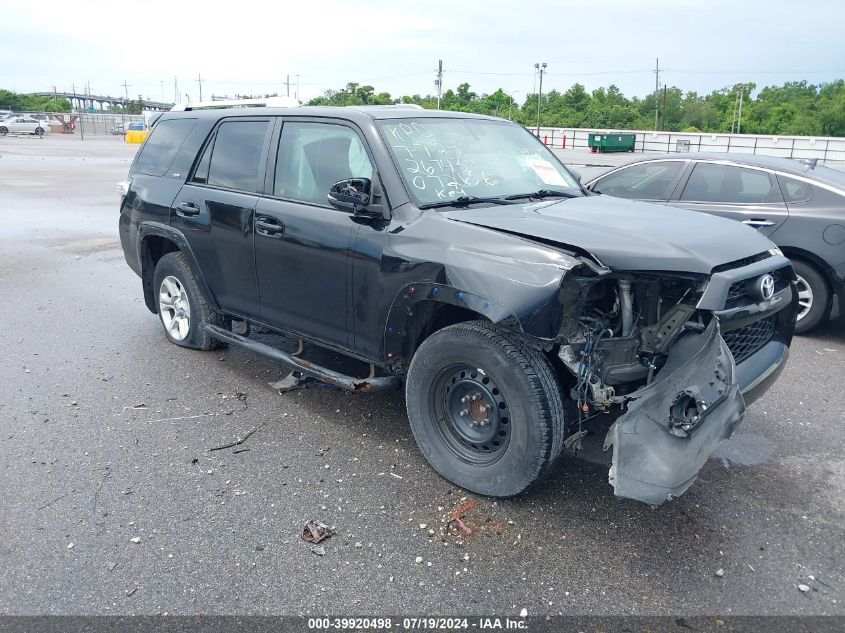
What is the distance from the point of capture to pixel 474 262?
138 inches

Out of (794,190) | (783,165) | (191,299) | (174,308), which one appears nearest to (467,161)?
(191,299)

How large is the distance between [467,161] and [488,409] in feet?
5.50

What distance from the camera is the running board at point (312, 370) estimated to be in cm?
421

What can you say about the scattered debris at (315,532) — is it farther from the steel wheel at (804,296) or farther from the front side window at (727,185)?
the front side window at (727,185)

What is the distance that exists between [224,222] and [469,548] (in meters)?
2.94

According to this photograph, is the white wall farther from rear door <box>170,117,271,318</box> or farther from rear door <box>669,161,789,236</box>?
rear door <box>170,117,271,318</box>

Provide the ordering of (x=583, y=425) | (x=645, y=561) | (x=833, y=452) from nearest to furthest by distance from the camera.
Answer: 1. (x=645, y=561)
2. (x=583, y=425)
3. (x=833, y=452)

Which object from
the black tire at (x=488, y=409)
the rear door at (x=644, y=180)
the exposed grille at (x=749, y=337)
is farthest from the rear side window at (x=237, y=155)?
the rear door at (x=644, y=180)

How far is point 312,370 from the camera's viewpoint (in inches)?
177

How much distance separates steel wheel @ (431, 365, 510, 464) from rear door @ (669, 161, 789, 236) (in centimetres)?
425

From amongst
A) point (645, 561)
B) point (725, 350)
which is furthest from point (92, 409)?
point (725, 350)

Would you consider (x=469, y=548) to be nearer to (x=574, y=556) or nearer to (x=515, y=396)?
(x=574, y=556)

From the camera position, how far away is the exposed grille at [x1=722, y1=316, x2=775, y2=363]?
3.89 metres

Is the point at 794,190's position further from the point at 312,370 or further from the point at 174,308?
the point at 174,308
